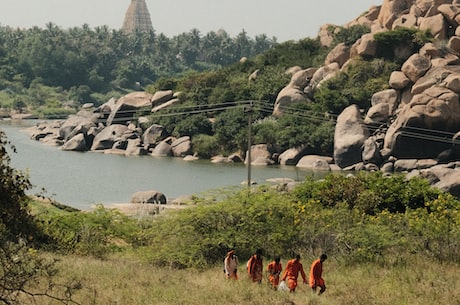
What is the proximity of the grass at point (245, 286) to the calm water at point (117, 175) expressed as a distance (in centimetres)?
2646

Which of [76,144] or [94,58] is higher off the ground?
[94,58]

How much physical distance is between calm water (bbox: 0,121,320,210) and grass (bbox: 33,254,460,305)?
26.5 metres

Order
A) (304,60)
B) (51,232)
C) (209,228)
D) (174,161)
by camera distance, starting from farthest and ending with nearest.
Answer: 1. (304,60)
2. (174,161)
3. (51,232)
4. (209,228)

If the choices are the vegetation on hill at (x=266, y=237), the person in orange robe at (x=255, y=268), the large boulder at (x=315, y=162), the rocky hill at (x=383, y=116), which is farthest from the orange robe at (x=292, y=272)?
the large boulder at (x=315, y=162)

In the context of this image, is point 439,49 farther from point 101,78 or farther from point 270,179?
point 101,78

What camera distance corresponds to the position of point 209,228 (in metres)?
24.0

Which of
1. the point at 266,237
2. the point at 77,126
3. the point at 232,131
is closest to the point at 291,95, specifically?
the point at 232,131

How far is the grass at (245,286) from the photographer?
16.4 m

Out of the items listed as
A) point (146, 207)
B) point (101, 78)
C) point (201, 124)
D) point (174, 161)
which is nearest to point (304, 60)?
point (201, 124)

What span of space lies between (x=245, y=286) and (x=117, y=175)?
4345 centimetres

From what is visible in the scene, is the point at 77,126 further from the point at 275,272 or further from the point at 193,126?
the point at 275,272

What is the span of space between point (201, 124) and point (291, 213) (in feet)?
169

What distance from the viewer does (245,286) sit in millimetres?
17625

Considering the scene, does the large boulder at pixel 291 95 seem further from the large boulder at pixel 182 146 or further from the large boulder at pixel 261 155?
the large boulder at pixel 182 146
